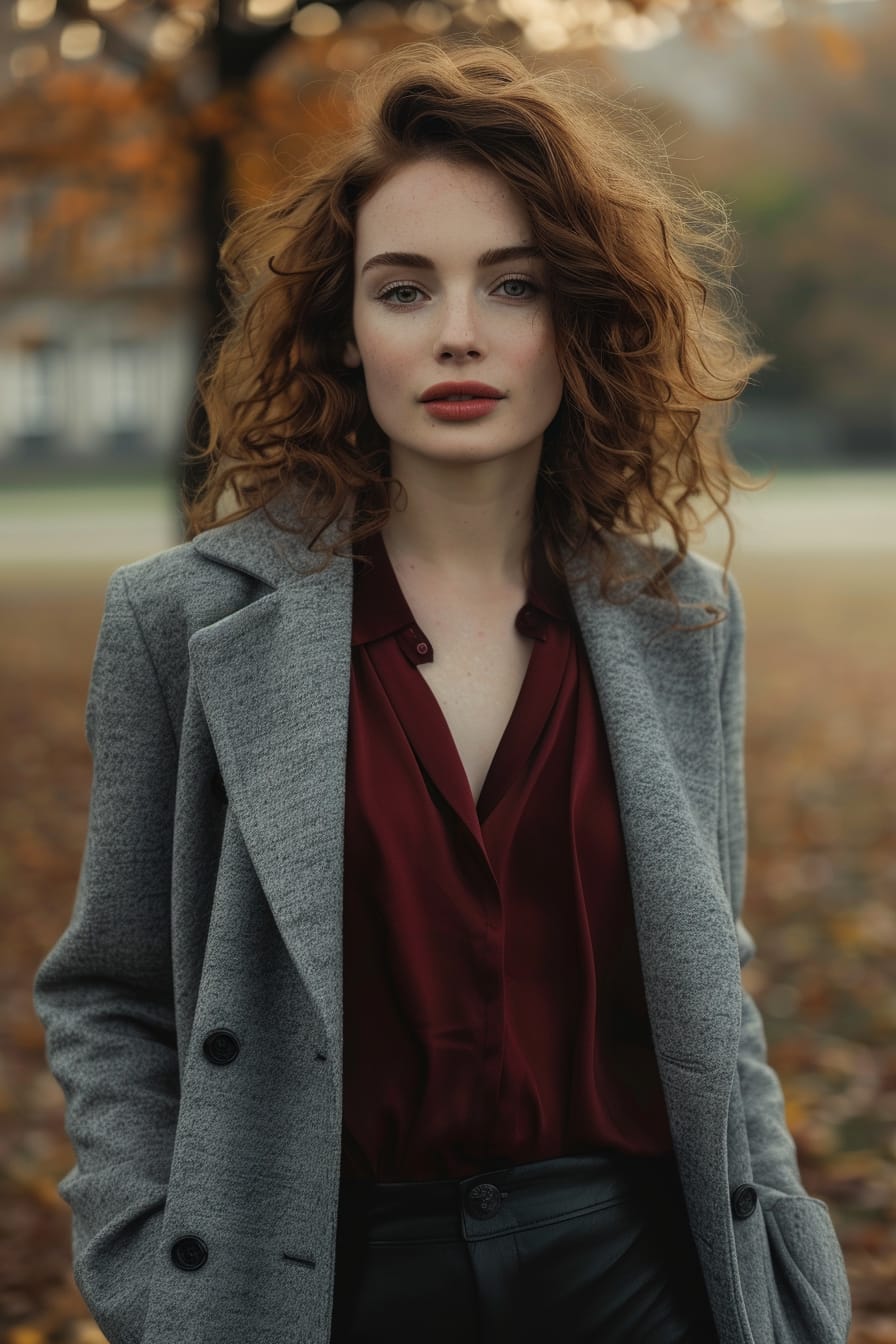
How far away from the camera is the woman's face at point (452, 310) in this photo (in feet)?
6.87

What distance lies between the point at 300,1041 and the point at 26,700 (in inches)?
424

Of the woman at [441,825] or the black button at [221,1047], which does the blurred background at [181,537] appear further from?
the black button at [221,1047]

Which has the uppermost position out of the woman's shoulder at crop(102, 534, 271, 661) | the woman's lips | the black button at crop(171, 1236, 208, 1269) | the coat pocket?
the woman's lips

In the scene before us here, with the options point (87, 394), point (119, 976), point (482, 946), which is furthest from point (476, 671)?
point (87, 394)

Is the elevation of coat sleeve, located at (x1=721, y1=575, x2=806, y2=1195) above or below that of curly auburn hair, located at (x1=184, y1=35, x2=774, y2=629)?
below

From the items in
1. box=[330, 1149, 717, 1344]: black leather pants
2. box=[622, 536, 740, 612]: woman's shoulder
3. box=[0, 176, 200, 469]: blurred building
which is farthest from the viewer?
box=[0, 176, 200, 469]: blurred building

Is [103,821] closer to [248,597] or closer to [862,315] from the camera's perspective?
[248,597]

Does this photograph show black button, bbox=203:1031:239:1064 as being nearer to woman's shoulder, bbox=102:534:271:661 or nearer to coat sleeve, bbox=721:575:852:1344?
woman's shoulder, bbox=102:534:271:661

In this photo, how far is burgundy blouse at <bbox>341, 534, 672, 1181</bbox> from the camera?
1.91 meters

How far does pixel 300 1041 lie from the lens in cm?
195

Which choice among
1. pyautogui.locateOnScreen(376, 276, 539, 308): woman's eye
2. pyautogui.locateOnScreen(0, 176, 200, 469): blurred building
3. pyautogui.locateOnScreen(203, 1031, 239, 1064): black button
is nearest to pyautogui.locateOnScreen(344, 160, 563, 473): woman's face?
pyautogui.locateOnScreen(376, 276, 539, 308): woman's eye

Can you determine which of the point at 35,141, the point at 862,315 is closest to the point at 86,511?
the point at 862,315

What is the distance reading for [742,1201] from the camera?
6.83 ft

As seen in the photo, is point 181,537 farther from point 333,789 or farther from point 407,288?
point 333,789
